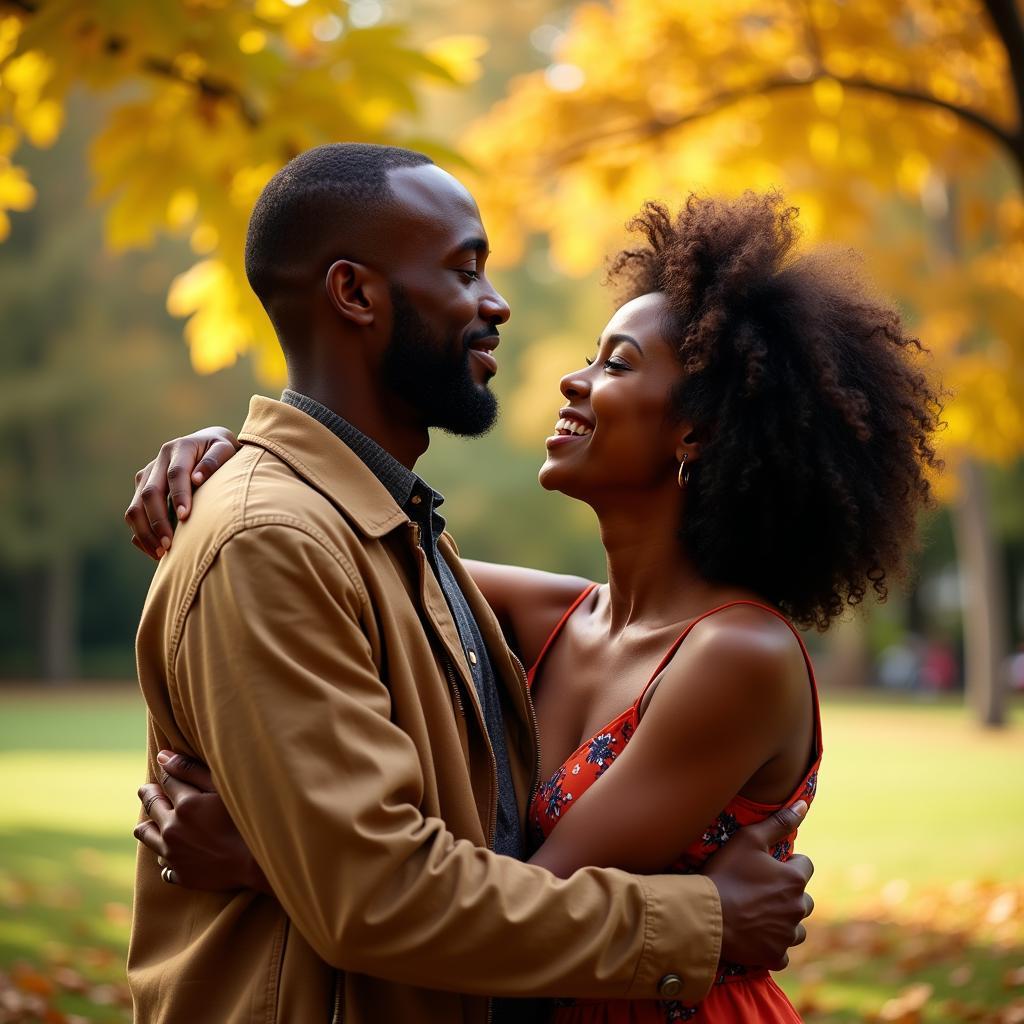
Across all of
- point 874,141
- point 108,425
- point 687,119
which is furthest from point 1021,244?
point 108,425

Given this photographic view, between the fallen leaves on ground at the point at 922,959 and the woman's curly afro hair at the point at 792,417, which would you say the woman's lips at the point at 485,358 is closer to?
the woman's curly afro hair at the point at 792,417

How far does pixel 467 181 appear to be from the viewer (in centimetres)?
863

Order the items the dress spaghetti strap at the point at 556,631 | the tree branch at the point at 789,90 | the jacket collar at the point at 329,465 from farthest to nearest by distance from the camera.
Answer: the tree branch at the point at 789,90 → the dress spaghetti strap at the point at 556,631 → the jacket collar at the point at 329,465

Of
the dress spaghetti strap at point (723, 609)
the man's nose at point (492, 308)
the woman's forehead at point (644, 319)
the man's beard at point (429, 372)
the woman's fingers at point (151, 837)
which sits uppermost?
the woman's forehead at point (644, 319)

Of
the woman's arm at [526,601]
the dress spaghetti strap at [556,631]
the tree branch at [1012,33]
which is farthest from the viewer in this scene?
the tree branch at [1012,33]

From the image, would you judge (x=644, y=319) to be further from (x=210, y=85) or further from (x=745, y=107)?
(x=745, y=107)

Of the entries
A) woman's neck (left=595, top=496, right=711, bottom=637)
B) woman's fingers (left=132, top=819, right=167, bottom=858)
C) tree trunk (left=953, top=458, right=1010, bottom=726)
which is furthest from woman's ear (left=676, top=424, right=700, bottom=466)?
tree trunk (left=953, top=458, right=1010, bottom=726)

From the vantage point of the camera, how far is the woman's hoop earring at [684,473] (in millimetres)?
3326

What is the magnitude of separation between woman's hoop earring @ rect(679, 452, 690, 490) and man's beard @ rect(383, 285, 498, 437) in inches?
22.0

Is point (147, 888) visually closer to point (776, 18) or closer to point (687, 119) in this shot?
point (687, 119)

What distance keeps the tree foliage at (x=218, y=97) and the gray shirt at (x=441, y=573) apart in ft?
6.20

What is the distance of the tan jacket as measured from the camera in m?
2.29

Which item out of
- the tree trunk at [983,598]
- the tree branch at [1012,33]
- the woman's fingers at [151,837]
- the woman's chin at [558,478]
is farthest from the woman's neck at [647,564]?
the tree trunk at [983,598]

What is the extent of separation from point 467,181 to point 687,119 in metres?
1.75
